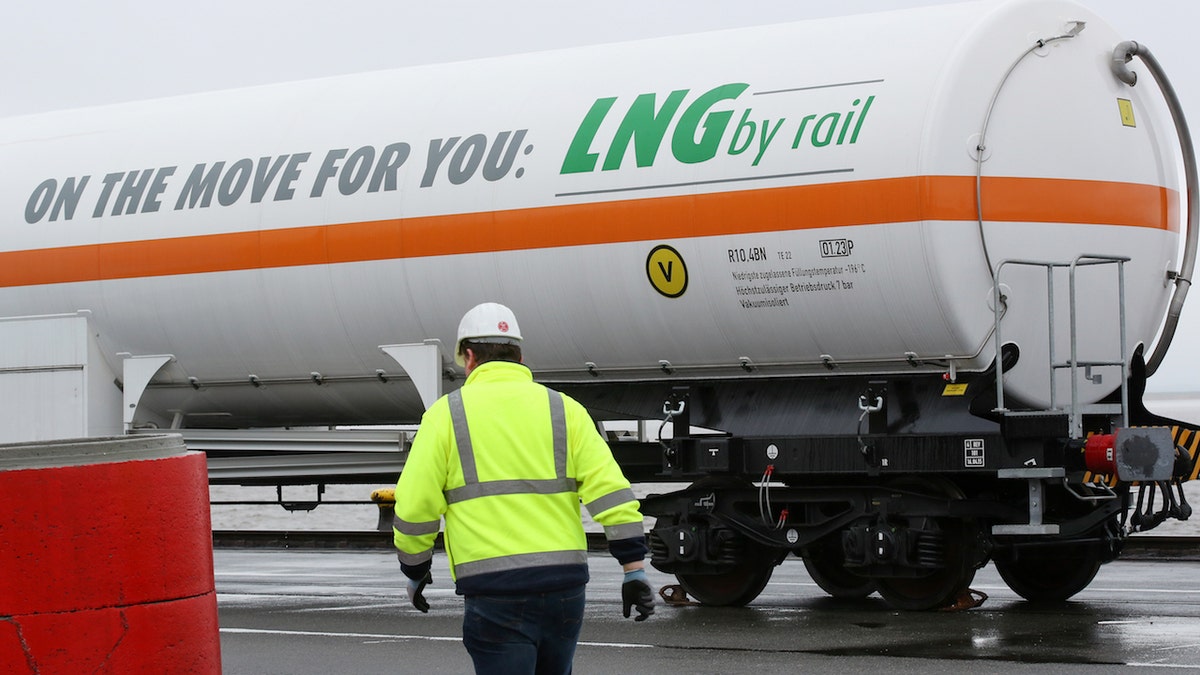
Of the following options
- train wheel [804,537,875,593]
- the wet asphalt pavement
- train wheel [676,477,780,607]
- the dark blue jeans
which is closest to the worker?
the dark blue jeans

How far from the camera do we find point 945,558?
11.2m

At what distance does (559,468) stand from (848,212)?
5.43 metres

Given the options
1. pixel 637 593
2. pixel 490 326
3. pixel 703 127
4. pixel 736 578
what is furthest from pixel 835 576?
pixel 490 326

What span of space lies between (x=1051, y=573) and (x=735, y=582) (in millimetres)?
2275

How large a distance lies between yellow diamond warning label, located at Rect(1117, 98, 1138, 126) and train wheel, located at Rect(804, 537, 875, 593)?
346cm

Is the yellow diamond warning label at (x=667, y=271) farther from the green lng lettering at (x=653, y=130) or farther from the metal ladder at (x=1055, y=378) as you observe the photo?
the metal ladder at (x=1055, y=378)

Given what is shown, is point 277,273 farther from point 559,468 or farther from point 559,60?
point 559,468

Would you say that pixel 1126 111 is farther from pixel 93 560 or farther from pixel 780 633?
pixel 93 560

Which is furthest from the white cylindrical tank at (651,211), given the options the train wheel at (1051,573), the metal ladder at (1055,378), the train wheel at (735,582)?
the train wheel at (735,582)

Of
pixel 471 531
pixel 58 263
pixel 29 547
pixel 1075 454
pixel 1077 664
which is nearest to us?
pixel 471 531

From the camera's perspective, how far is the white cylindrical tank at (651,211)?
34.7 feet

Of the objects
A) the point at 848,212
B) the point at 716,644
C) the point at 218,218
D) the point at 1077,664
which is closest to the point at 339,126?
the point at 218,218

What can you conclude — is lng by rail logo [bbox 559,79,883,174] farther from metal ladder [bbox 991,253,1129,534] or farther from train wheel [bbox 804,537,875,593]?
train wheel [bbox 804,537,875,593]

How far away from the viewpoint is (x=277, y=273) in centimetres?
1272
